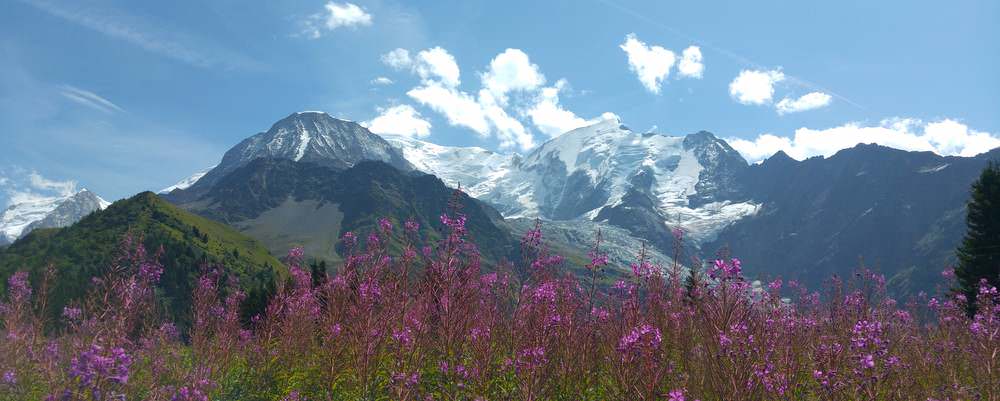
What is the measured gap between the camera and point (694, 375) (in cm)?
700

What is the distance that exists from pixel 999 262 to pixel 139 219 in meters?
213

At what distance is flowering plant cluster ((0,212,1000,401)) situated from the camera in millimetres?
5398

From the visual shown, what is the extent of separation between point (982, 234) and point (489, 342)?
117 ft

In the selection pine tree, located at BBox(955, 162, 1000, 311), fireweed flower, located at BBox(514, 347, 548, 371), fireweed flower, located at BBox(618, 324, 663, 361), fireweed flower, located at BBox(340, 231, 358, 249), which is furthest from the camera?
pine tree, located at BBox(955, 162, 1000, 311)

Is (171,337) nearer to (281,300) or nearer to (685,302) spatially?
(281,300)

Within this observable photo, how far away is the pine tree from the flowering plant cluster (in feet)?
74.3

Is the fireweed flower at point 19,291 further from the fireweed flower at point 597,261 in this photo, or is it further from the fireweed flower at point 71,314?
the fireweed flower at point 597,261

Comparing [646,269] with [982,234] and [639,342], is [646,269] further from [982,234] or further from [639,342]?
[982,234]

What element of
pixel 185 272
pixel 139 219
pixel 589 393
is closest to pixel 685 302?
pixel 589 393

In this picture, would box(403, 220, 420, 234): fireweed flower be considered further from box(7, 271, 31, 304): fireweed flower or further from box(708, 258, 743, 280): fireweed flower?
box(7, 271, 31, 304): fireweed flower

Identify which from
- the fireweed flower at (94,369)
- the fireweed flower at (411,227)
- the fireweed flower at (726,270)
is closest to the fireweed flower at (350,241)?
the fireweed flower at (411,227)

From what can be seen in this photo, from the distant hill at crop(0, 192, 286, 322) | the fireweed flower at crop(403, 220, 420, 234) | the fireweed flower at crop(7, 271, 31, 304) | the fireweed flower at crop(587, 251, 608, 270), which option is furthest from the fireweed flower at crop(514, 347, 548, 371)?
the distant hill at crop(0, 192, 286, 322)

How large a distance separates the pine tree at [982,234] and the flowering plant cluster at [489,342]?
74.3 feet

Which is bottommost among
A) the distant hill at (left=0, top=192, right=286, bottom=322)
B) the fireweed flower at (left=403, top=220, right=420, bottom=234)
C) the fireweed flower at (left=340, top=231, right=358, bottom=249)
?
the distant hill at (left=0, top=192, right=286, bottom=322)
